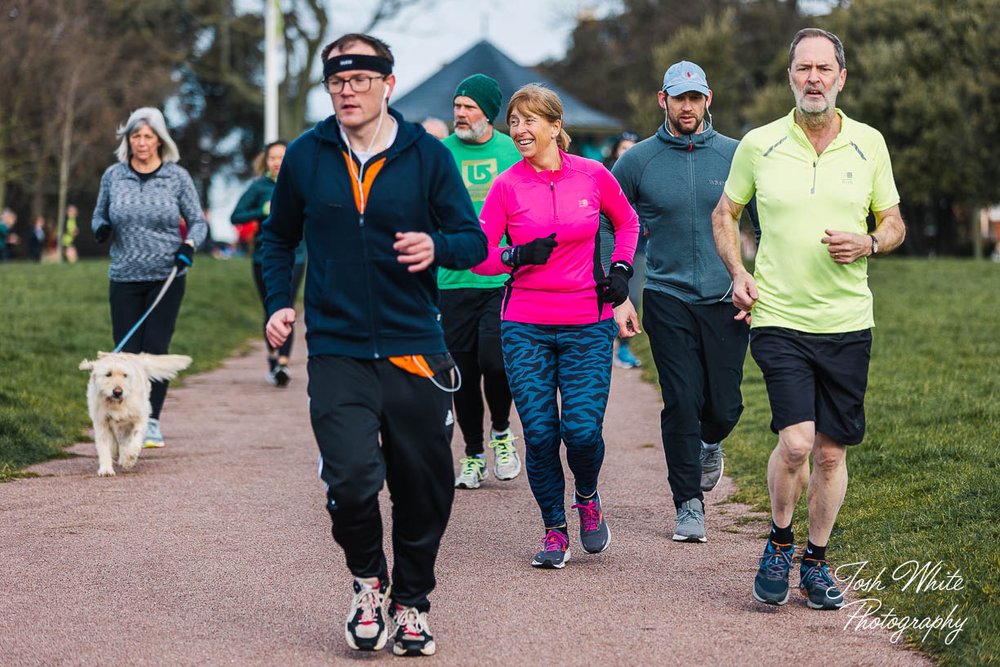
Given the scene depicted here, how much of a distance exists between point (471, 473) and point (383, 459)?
3.54 meters

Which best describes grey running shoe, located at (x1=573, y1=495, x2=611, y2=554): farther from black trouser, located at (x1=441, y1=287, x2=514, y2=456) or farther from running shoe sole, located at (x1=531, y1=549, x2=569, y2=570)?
black trouser, located at (x1=441, y1=287, x2=514, y2=456)

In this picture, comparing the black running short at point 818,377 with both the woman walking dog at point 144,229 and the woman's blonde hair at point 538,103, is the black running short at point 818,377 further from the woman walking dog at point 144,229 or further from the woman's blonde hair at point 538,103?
the woman walking dog at point 144,229

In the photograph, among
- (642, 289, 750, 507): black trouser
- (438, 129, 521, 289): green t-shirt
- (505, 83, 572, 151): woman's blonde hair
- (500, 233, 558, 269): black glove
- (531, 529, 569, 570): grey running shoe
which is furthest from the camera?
(438, 129, 521, 289): green t-shirt

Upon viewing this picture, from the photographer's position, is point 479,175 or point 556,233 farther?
point 479,175

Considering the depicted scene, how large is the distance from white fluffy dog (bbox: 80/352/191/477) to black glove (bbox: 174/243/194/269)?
786mm

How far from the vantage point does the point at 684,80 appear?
23.1 feet

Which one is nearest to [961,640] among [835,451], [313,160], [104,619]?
[835,451]

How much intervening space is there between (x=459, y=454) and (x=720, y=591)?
4.22m

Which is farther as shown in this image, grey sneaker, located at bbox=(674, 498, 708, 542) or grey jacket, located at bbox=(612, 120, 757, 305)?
grey jacket, located at bbox=(612, 120, 757, 305)

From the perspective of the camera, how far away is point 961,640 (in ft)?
16.3

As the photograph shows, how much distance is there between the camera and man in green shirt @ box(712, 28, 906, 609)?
5.50m

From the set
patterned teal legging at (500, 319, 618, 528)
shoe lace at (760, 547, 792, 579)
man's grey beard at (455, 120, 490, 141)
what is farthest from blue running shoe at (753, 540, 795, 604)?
man's grey beard at (455, 120, 490, 141)

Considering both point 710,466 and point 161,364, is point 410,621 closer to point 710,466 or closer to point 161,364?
point 710,466

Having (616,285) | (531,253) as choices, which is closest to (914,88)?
(616,285)
